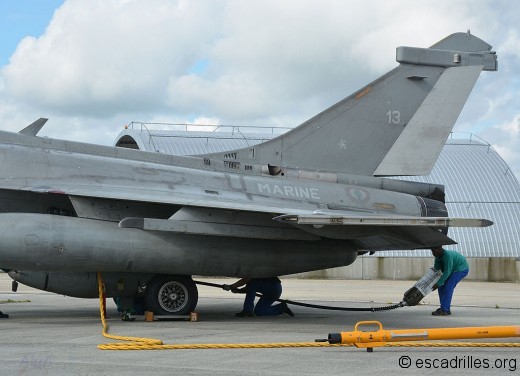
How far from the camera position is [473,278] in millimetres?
37219

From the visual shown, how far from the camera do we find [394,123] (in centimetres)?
1573

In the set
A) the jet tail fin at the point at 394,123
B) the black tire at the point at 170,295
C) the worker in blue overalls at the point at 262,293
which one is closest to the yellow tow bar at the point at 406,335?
the black tire at the point at 170,295

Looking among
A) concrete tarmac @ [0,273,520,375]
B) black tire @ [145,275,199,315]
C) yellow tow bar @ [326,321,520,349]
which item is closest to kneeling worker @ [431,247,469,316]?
concrete tarmac @ [0,273,520,375]

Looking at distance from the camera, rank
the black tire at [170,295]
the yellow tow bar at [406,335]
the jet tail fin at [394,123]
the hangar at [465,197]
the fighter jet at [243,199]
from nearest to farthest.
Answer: the yellow tow bar at [406,335] → the fighter jet at [243,199] → the black tire at [170,295] → the jet tail fin at [394,123] → the hangar at [465,197]

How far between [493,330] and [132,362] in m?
4.09

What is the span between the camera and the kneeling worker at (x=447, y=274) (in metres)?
16.5

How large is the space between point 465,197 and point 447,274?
2523cm

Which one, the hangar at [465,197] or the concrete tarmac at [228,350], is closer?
the concrete tarmac at [228,350]

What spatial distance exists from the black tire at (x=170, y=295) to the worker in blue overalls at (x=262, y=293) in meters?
1.48

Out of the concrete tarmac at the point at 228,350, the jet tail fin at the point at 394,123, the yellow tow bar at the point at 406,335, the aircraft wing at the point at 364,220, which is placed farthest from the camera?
the jet tail fin at the point at 394,123

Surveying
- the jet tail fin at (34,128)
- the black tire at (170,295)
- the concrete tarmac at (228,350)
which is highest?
the jet tail fin at (34,128)

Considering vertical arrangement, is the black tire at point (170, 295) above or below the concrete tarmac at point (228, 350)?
above

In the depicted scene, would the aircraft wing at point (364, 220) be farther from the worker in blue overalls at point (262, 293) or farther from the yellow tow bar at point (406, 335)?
the worker in blue overalls at point (262, 293)

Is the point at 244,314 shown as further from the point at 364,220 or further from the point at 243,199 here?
the point at 364,220
